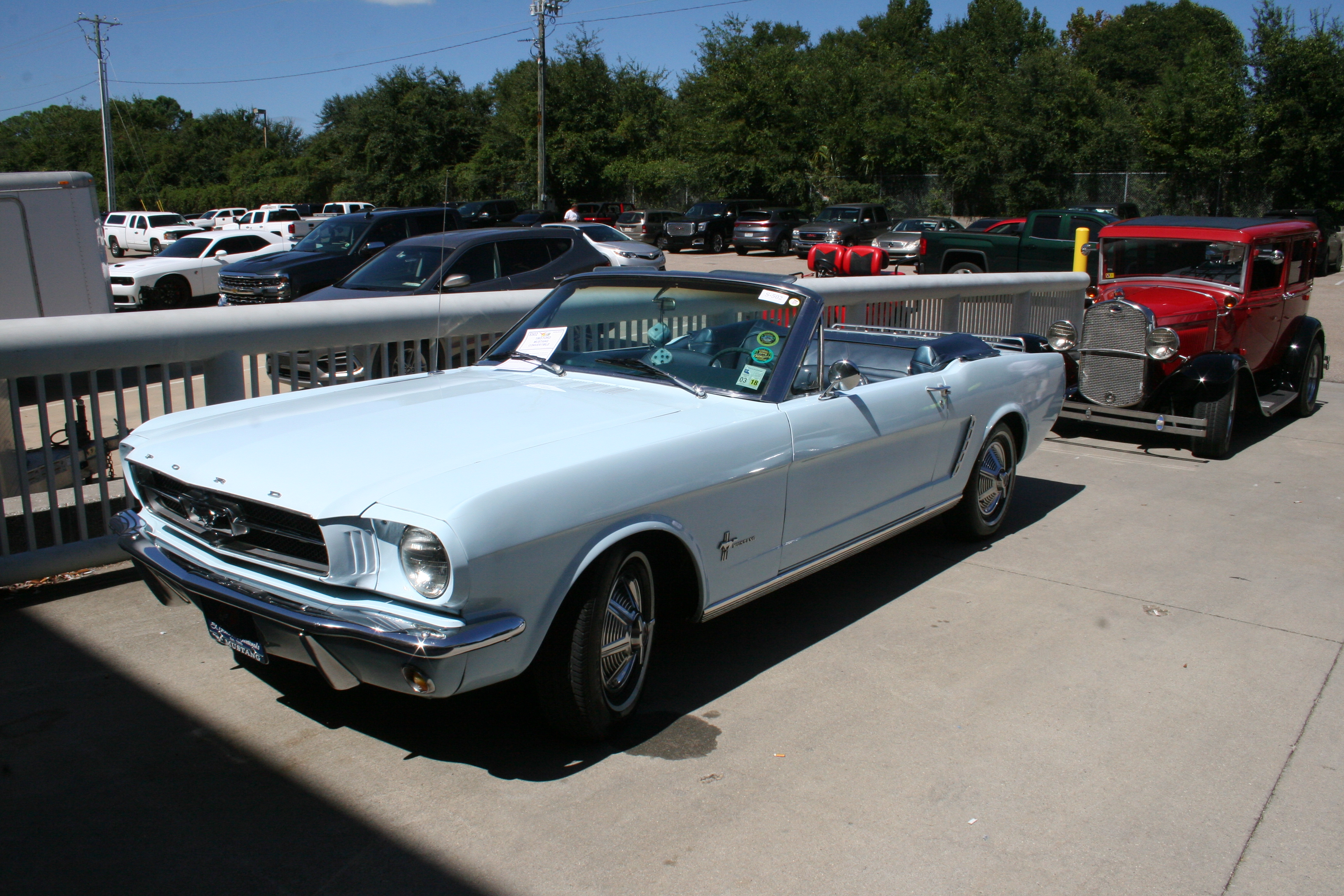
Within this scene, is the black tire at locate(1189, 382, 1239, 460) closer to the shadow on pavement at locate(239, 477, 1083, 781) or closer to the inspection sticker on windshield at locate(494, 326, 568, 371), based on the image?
the shadow on pavement at locate(239, 477, 1083, 781)

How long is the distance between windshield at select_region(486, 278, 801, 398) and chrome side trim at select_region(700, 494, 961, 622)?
80 cm

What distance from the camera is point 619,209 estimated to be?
41344 millimetres

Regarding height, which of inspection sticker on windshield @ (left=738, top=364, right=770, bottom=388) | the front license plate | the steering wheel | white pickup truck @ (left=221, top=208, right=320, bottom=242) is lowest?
the front license plate

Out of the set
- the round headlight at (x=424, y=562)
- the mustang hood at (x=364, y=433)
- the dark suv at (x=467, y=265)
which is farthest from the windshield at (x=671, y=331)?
the dark suv at (x=467, y=265)

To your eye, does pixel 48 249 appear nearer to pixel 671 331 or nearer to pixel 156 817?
pixel 671 331

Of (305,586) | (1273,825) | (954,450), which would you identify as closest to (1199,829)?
(1273,825)

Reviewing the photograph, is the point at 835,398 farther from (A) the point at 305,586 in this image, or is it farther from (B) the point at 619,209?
(B) the point at 619,209

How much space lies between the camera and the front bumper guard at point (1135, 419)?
8383mm

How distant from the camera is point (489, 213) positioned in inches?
1150

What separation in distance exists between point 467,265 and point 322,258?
16.7 feet

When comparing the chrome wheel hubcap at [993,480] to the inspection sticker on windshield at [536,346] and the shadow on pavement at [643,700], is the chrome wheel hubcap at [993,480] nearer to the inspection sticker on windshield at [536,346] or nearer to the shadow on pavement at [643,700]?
the shadow on pavement at [643,700]

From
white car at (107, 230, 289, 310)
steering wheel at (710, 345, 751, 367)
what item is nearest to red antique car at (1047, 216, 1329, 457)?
steering wheel at (710, 345, 751, 367)

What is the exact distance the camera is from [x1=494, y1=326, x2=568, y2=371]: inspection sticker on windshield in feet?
15.8

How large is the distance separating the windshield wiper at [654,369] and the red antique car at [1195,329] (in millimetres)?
5703
